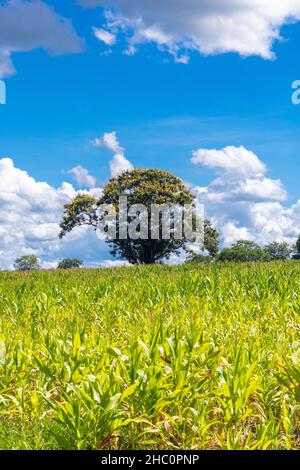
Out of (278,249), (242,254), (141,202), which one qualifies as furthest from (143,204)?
(278,249)

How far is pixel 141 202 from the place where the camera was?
4688cm

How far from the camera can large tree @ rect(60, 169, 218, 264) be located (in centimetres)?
4681

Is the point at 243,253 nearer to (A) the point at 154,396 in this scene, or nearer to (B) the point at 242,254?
(B) the point at 242,254

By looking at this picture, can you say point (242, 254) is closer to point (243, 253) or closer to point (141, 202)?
point (243, 253)

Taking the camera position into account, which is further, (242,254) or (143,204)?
(242,254)

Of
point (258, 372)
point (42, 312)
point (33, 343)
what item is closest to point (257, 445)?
point (258, 372)

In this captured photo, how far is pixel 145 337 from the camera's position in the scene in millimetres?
6406

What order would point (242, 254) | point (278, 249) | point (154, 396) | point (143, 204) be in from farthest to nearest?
1. point (278, 249)
2. point (242, 254)
3. point (143, 204)
4. point (154, 396)

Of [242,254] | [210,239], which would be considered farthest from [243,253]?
[210,239]

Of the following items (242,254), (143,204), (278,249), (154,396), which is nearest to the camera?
(154,396)

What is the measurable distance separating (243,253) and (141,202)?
19201 mm

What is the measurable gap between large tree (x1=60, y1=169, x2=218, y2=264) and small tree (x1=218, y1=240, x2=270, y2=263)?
1228 cm

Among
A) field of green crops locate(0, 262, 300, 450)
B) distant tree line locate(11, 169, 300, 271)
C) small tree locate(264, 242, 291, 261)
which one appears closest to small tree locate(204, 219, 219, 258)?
distant tree line locate(11, 169, 300, 271)

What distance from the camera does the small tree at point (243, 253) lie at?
196 feet
